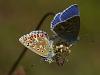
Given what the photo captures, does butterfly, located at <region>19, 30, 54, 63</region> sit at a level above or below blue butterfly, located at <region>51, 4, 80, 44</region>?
below

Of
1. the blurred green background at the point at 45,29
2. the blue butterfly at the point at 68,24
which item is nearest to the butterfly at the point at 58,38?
the blue butterfly at the point at 68,24

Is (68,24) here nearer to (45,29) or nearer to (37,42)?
(37,42)

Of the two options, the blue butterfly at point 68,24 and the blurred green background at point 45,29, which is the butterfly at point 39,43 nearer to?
the blue butterfly at point 68,24

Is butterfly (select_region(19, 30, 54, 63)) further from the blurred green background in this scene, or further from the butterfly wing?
the blurred green background

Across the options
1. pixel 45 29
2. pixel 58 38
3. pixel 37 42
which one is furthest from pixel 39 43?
pixel 45 29

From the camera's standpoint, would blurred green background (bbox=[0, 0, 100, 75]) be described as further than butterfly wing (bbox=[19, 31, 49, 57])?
Yes

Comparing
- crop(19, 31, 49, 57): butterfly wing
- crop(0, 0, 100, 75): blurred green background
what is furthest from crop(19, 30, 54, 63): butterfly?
crop(0, 0, 100, 75): blurred green background
